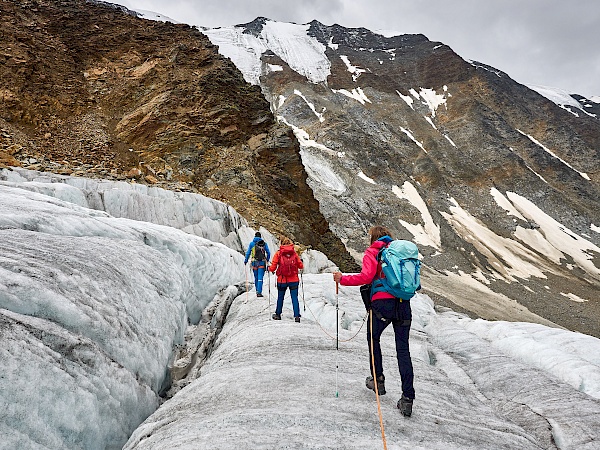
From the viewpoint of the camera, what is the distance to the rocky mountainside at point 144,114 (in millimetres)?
26969

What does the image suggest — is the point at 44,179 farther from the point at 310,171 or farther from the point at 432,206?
the point at 432,206

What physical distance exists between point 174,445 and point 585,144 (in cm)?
14465

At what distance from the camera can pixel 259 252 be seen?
37.4 ft

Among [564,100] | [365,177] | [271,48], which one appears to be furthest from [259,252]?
[564,100]

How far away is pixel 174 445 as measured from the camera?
3906 millimetres

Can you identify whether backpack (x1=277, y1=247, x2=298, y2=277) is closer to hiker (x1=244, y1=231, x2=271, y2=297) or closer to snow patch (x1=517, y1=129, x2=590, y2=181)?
hiker (x1=244, y1=231, x2=271, y2=297)

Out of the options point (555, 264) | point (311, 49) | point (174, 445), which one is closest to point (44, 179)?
point (174, 445)

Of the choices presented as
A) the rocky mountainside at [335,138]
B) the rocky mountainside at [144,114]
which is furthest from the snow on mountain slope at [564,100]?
the rocky mountainside at [144,114]

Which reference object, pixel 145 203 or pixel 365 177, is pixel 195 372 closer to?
pixel 145 203

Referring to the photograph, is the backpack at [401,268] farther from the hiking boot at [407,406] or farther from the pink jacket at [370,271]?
the hiking boot at [407,406]

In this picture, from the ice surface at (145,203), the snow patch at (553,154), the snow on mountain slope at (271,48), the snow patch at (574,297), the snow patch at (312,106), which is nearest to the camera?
the ice surface at (145,203)

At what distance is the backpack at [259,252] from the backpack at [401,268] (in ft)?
23.7

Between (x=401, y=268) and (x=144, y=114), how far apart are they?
34.4m

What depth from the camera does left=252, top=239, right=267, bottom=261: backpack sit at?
11.4 m
